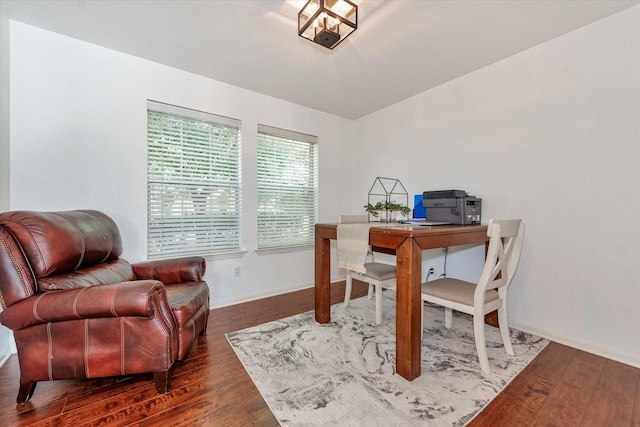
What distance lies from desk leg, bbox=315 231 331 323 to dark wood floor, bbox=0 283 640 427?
80cm

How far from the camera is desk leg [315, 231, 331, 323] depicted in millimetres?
2256

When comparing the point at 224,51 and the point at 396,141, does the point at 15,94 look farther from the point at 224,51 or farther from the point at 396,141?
the point at 396,141

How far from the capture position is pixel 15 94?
74.1 inches

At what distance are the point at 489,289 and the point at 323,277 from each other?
123 cm

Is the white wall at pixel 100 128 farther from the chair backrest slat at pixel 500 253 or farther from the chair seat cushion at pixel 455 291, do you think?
the chair backrest slat at pixel 500 253

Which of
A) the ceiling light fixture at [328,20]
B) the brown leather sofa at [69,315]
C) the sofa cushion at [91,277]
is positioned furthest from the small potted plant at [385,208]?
the sofa cushion at [91,277]

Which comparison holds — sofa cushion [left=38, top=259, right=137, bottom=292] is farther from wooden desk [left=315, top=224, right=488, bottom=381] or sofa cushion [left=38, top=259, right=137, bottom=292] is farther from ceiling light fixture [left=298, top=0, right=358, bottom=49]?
ceiling light fixture [left=298, top=0, right=358, bottom=49]

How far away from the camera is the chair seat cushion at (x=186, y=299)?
1.52m

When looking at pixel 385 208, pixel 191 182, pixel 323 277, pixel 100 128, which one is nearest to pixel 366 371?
pixel 323 277

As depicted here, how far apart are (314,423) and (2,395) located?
1.75 m

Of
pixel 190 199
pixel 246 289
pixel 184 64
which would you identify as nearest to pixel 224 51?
pixel 184 64

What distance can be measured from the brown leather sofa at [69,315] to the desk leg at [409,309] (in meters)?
1.32

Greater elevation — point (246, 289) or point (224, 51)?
point (224, 51)

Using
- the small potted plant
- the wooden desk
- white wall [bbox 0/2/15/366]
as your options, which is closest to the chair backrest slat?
the wooden desk
